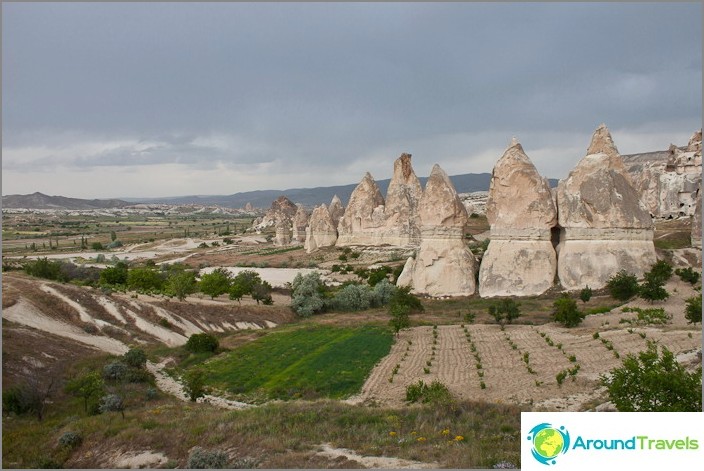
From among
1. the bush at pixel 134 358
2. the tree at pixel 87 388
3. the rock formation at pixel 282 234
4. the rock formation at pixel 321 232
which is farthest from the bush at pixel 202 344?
the rock formation at pixel 282 234

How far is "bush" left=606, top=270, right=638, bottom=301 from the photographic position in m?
26.8

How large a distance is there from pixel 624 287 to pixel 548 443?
22.8 m

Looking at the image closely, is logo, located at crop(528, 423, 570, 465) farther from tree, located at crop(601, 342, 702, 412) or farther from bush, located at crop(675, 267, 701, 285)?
bush, located at crop(675, 267, 701, 285)

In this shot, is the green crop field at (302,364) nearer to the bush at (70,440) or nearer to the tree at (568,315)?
the bush at (70,440)

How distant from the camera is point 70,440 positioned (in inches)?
456

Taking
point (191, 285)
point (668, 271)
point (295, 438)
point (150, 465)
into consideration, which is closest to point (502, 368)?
point (295, 438)

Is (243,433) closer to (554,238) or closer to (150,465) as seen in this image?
(150,465)

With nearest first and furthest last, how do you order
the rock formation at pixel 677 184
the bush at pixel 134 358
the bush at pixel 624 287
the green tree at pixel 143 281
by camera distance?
the bush at pixel 134 358 → the bush at pixel 624 287 → the green tree at pixel 143 281 → the rock formation at pixel 677 184

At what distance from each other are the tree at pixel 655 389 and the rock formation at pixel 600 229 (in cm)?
2257

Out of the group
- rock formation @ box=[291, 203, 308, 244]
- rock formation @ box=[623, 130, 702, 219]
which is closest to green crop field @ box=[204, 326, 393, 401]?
rock formation @ box=[623, 130, 702, 219]

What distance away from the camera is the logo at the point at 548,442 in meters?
6.98

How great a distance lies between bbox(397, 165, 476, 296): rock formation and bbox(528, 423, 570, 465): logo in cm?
2663

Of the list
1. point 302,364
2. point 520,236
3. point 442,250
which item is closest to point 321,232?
point 442,250

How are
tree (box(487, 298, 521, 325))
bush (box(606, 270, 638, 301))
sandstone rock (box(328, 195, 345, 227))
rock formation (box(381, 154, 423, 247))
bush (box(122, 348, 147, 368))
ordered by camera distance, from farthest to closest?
1. sandstone rock (box(328, 195, 345, 227))
2. rock formation (box(381, 154, 423, 247))
3. bush (box(606, 270, 638, 301))
4. tree (box(487, 298, 521, 325))
5. bush (box(122, 348, 147, 368))
